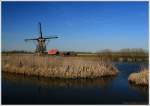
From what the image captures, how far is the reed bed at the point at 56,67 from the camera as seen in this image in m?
8.39

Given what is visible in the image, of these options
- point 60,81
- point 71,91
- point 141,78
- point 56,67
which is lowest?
point 71,91

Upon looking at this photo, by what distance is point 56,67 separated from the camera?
863cm

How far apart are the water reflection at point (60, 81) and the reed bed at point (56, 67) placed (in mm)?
295

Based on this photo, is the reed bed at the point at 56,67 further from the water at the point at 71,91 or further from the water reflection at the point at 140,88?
the water reflection at the point at 140,88

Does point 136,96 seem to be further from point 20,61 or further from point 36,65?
point 20,61

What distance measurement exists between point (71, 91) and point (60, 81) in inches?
43.2

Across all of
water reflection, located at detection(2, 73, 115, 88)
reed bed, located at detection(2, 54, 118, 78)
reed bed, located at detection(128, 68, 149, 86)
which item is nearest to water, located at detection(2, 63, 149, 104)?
water reflection, located at detection(2, 73, 115, 88)

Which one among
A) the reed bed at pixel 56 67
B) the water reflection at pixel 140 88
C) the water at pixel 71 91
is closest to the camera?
the water at pixel 71 91

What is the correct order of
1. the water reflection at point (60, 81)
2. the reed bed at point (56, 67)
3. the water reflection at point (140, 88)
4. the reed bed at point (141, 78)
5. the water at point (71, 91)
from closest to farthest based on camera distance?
the water at point (71, 91) → the water reflection at point (140, 88) → the reed bed at point (141, 78) → the water reflection at point (60, 81) → the reed bed at point (56, 67)

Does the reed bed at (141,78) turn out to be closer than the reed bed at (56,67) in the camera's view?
Yes

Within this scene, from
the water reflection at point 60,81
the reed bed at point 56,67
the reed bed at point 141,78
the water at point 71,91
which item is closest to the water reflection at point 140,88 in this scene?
the water at point 71,91

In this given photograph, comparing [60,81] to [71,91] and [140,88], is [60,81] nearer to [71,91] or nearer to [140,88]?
[71,91]

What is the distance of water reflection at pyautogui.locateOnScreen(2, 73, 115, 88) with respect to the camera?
7.54 m

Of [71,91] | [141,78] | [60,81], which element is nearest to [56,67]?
[60,81]
